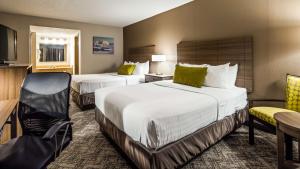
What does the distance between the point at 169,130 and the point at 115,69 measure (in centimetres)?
555

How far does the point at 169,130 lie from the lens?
1685 millimetres

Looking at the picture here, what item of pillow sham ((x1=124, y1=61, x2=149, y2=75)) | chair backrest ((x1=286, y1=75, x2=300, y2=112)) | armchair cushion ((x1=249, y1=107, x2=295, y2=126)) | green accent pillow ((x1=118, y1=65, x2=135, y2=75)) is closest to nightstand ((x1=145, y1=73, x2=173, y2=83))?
pillow sham ((x1=124, y1=61, x2=149, y2=75))

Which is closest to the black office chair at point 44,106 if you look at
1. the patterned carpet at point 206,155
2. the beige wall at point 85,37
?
the patterned carpet at point 206,155

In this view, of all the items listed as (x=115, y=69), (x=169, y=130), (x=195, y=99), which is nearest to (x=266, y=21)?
(x=195, y=99)

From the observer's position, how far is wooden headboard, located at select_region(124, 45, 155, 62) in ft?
18.1

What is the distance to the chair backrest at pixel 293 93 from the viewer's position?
234cm

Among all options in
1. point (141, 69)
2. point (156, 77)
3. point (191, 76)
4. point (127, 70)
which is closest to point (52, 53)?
point (127, 70)

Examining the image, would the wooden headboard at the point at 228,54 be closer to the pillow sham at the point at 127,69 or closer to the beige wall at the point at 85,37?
the pillow sham at the point at 127,69

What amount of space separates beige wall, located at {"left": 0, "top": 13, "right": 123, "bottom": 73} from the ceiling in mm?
240

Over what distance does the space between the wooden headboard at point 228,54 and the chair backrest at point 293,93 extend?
0.69m

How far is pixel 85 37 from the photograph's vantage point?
613 cm

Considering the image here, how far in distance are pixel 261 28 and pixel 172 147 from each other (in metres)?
2.52

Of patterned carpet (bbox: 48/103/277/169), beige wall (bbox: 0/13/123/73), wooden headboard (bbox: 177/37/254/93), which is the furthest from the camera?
beige wall (bbox: 0/13/123/73)

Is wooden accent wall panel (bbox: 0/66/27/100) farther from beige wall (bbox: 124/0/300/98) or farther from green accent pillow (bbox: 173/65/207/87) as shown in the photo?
beige wall (bbox: 124/0/300/98)
